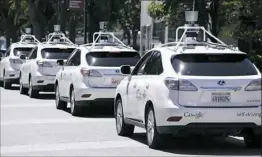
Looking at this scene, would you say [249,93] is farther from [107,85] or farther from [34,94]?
[34,94]

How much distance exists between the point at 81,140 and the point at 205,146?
221 cm

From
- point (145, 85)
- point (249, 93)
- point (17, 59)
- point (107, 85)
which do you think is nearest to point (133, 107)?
point (145, 85)

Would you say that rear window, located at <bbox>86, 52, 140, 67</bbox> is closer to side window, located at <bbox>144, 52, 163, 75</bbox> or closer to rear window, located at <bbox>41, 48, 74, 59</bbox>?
side window, located at <bbox>144, 52, 163, 75</bbox>

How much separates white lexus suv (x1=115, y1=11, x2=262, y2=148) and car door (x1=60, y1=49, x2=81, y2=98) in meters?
5.79

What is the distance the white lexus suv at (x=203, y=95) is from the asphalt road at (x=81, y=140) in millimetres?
382

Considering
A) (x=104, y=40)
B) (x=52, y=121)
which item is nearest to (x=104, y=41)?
(x=104, y=40)

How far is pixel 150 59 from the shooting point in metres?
11.1

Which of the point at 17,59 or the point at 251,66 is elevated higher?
the point at 251,66

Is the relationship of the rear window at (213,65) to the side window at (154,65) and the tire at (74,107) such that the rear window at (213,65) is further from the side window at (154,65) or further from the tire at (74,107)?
the tire at (74,107)

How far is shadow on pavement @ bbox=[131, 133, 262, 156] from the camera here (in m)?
10.1

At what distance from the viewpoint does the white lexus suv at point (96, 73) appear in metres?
15.0

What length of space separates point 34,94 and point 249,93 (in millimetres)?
12657

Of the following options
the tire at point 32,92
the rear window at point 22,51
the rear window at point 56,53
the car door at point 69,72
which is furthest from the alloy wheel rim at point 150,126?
the rear window at point 22,51

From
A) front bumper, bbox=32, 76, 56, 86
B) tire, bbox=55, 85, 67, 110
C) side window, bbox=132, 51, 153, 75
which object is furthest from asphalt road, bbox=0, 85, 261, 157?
front bumper, bbox=32, 76, 56, 86
